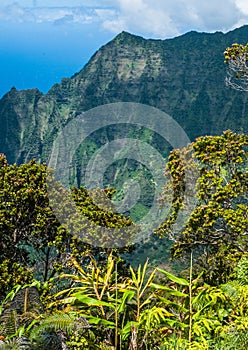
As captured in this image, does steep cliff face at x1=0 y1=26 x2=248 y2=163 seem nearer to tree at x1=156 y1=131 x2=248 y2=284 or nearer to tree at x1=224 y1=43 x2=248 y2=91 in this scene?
tree at x1=224 y1=43 x2=248 y2=91

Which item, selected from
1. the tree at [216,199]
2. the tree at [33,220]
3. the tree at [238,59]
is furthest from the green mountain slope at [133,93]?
the tree at [238,59]

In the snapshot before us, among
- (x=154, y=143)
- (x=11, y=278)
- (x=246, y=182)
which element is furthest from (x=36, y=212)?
(x=154, y=143)

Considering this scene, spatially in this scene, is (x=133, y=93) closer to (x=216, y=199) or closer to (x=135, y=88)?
(x=135, y=88)

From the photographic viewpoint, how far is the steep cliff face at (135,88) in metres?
128

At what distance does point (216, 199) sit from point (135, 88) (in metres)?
131

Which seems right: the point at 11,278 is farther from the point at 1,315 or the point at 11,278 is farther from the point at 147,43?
the point at 147,43

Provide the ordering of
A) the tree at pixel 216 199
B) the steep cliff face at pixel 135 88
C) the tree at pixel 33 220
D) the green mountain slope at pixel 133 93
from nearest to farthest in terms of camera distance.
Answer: the tree at pixel 216 199 < the tree at pixel 33 220 < the green mountain slope at pixel 133 93 < the steep cliff face at pixel 135 88

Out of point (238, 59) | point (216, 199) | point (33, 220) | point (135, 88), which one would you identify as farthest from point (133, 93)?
point (216, 199)

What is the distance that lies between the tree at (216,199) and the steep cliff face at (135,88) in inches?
4491

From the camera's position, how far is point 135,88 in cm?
13825

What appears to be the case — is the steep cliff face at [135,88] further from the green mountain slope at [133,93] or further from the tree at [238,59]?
the tree at [238,59]

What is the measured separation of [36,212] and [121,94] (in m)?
129

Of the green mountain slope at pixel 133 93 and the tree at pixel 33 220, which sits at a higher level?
the green mountain slope at pixel 133 93

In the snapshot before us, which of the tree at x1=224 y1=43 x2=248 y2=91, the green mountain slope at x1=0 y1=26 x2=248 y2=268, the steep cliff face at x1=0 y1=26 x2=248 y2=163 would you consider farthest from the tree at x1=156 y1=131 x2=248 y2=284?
the steep cliff face at x1=0 y1=26 x2=248 y2=163
